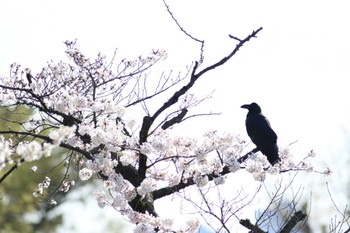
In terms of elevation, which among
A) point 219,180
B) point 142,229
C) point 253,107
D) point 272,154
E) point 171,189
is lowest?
point 142,229

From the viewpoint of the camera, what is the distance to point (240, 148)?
239 inches

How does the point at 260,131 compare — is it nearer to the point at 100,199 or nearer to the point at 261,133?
the point at 261,133

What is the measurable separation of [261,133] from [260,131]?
81 mm

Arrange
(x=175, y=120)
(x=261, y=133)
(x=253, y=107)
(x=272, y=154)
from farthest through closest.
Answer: (x=253, y=107) → (x=261, y=133) → (x=272, y=154) → (x=175, y=120)

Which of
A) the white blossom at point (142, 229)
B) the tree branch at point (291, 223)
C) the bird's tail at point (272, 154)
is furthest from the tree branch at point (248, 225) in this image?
the bird's tail at point (272, 154)

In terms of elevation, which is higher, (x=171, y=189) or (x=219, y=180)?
(x=171, y=189)

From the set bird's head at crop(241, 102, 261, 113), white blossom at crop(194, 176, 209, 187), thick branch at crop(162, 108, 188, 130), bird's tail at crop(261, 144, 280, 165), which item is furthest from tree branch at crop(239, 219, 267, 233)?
bird's head at crop(241, 102, 261, 113)

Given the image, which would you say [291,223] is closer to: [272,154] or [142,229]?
[272,154]

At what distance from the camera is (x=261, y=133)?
7031 mm

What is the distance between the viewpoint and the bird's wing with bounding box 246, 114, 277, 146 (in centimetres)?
679

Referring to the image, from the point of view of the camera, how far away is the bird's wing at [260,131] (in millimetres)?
6790

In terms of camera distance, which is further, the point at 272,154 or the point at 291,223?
the point at 272,154

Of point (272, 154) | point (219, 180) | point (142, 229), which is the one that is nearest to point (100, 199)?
point (142, 229)

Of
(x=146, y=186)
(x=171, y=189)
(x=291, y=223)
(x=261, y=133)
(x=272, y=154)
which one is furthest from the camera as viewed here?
(x=261, y=133)
